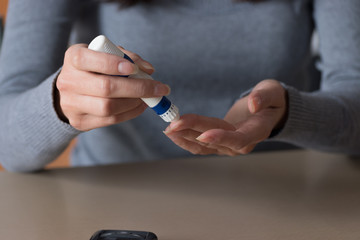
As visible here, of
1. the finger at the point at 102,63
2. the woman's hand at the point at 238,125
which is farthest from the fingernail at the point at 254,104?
the finger at the point at 102,63

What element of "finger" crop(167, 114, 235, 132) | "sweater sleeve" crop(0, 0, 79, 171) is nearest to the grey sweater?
"sweater sleeve" crop(0, 0, 79, 171)

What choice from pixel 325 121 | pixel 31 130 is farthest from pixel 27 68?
pixel 325 121

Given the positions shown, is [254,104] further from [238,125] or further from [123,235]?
[123,235]

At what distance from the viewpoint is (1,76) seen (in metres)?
0.43

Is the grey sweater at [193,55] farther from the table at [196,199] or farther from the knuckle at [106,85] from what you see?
the knuckle at [106,85]

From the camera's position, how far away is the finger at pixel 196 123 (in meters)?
0.29

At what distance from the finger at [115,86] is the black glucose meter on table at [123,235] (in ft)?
0.32

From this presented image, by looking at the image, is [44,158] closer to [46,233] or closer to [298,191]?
[46,233]

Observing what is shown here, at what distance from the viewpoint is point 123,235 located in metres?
0.28

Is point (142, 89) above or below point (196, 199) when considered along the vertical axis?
above

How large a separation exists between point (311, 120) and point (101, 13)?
28 cm

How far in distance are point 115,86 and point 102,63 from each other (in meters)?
0.02

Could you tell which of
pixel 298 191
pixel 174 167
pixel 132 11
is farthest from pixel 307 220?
pixel 132 11

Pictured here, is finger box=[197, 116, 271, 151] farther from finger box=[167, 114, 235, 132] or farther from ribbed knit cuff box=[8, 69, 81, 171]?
ribbed knit cuff box=[8, 69, 81, 171]
